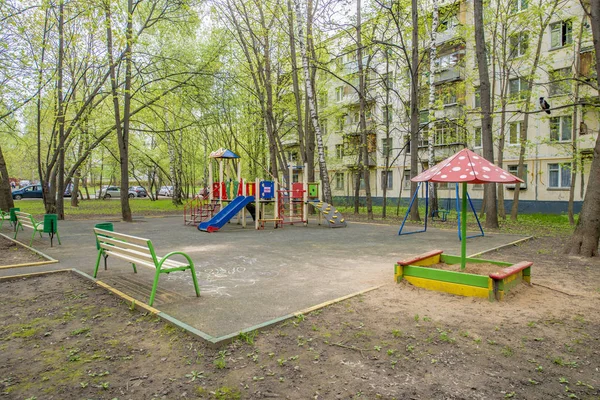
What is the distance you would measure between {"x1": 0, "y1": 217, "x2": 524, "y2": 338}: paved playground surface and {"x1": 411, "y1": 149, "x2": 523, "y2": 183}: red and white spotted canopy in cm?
180

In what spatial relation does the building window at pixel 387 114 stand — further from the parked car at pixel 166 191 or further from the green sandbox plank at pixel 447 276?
the parked car at pixel 166 191

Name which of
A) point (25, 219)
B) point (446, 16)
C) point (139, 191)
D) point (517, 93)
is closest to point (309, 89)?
point (446, 16)

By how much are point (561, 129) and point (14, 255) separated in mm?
26802

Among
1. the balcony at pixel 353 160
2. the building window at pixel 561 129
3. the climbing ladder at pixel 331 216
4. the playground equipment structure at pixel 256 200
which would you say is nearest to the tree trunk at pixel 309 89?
the playground equipment structure at pixel 256 200

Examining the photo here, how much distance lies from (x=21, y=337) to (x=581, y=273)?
26.1 ft

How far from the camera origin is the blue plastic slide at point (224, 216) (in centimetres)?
1331

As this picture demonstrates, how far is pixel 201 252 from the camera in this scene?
8844mm

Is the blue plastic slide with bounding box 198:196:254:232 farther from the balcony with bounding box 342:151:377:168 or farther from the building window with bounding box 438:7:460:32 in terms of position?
the balcony with bounding box 342:151:377:168

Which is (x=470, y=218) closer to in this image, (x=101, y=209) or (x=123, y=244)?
(x=123, y=244)

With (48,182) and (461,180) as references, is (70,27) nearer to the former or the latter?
(48,182)

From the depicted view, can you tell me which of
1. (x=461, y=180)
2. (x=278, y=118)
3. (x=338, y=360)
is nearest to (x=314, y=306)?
(x=338, y=360)

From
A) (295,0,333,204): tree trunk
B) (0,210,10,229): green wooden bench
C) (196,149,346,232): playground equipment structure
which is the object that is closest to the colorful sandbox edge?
(196,149,346,232): playground equipment structure

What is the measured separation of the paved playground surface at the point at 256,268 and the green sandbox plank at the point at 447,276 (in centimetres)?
43

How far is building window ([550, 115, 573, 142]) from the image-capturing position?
2253cm
